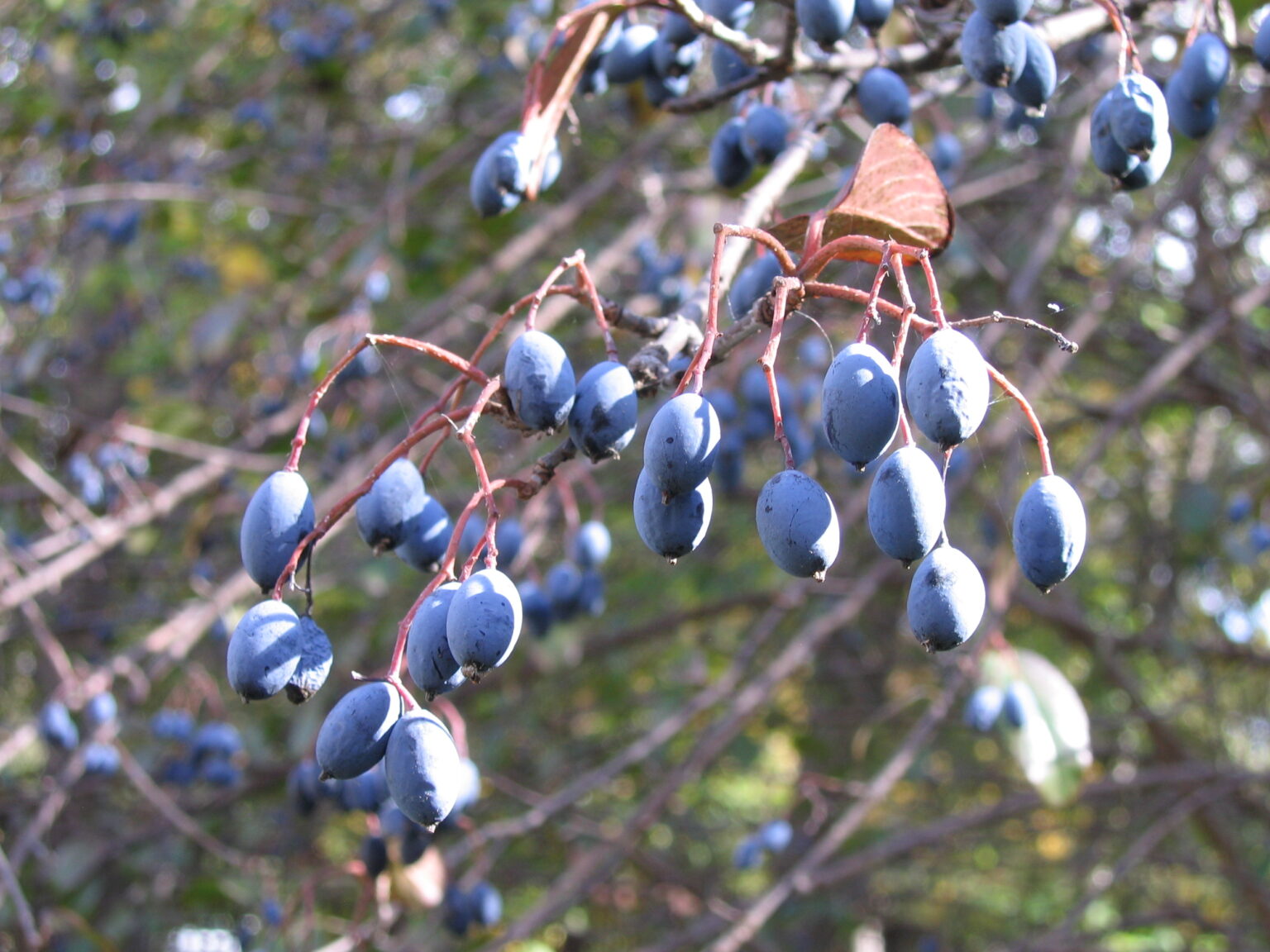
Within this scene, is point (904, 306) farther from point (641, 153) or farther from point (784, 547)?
point (641, 153)

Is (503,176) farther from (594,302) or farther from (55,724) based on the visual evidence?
(55,724)

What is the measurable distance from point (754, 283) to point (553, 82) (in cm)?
34

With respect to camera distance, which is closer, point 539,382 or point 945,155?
point 539,382

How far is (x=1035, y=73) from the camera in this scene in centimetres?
135

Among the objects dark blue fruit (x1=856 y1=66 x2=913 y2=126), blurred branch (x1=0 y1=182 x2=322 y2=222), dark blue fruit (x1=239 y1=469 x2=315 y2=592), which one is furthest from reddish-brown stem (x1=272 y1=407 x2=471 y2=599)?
blurred branch (x1=0 y1=182 x2=322 y2=222)

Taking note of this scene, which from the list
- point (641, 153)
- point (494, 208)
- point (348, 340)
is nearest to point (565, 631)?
point (348, 340)

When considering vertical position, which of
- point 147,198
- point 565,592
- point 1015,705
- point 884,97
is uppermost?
point 884,97

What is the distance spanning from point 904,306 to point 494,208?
2.03ft

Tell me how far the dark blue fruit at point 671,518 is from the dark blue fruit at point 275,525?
35cm

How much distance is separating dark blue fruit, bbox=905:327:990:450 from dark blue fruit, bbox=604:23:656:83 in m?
0.82

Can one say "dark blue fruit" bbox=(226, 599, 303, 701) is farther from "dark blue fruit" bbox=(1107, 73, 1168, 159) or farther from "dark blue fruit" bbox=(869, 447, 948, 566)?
"dark blue fruit" bbox=(1107, 73, 1168, 159)

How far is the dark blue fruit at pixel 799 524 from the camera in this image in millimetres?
933

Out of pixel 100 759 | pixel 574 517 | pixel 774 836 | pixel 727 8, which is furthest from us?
pixel 774 836

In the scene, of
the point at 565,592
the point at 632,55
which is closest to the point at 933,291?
the point at 632,55
